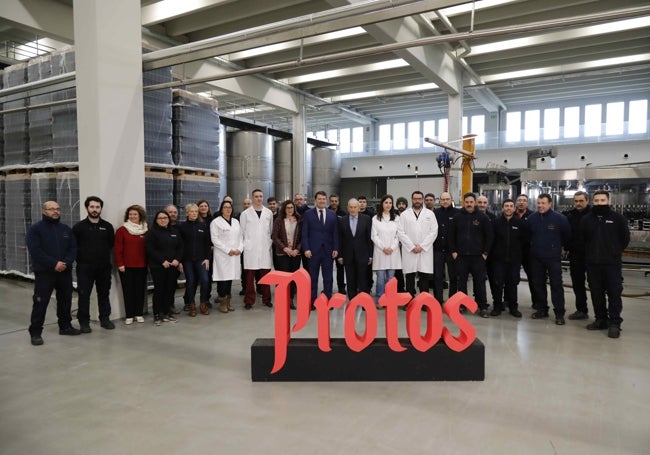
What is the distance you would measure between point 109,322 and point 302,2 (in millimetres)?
9126

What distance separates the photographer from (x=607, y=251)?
5605mm

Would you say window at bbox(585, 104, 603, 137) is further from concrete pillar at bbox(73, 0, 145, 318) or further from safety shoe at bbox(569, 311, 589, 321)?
concrete pillar at bbox(73, 0, 145, 318)

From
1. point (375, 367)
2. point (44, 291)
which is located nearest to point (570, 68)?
point (375, 367)

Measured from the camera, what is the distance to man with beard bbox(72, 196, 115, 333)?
5.73 meters

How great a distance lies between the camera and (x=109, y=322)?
6.01 meters

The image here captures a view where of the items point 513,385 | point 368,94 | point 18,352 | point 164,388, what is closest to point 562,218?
point 513,385

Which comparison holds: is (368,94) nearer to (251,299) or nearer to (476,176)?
A: (476,176)

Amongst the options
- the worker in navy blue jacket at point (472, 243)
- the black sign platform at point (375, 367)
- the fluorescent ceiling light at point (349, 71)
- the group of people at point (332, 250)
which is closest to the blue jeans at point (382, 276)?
the group of people at point (332, 250)

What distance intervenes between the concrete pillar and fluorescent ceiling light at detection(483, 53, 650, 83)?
1480 centimetres

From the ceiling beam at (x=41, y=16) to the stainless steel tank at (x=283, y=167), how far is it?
8365 millimetres

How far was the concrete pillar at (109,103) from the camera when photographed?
Answer: 20.0ft

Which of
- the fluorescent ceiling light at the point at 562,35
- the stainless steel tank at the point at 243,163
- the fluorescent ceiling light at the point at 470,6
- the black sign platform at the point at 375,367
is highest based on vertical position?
the fluorescent ceiling light at the point at 470,6

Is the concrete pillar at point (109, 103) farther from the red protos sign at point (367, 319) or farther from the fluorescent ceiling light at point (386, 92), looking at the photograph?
the fluorescent ceiling light at point (386, 92)

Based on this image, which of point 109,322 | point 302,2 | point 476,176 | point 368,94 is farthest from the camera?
point 476,176
